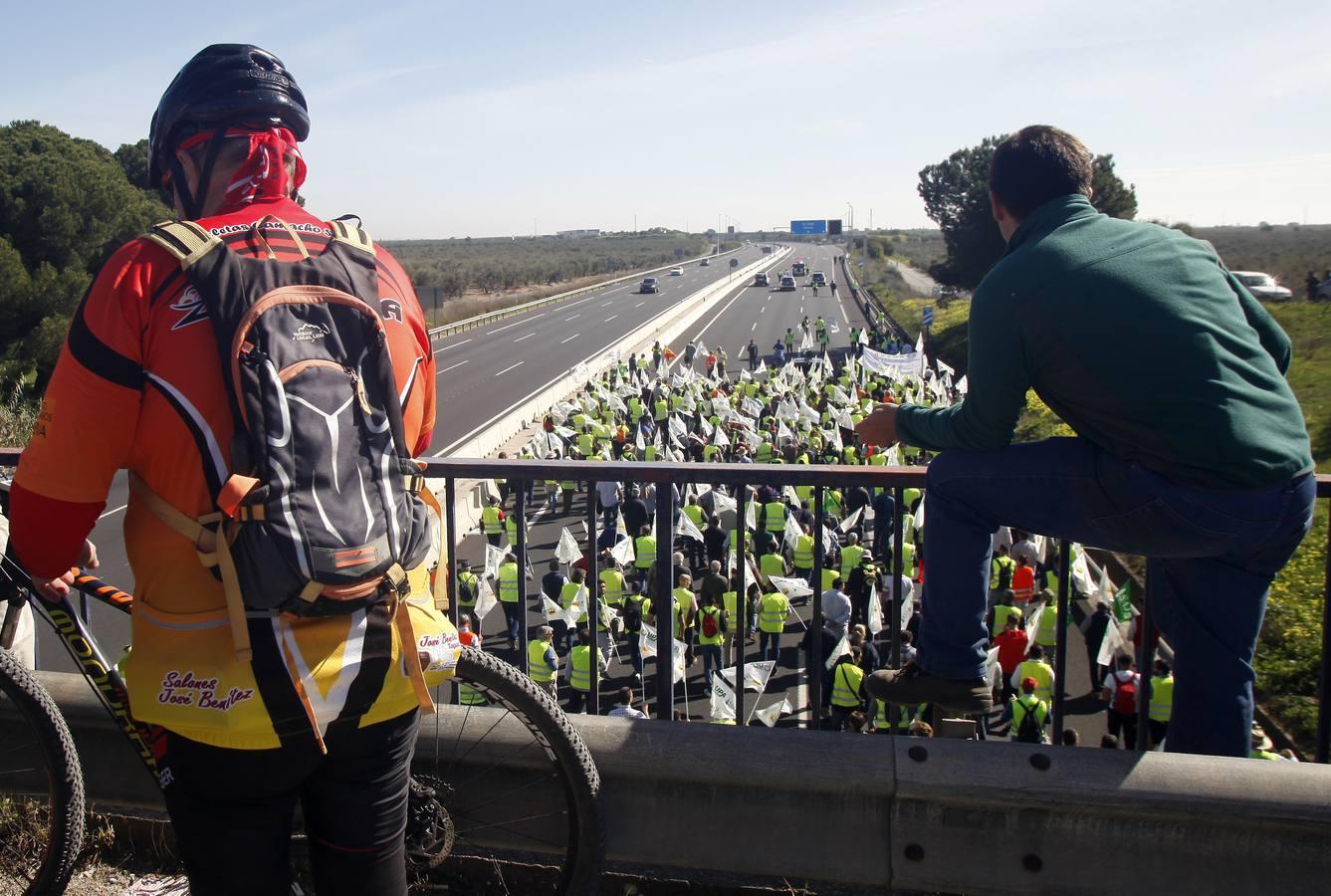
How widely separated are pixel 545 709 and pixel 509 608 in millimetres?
9667

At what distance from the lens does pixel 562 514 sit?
20984 millimetres

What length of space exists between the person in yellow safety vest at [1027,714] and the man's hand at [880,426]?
5.98 metres

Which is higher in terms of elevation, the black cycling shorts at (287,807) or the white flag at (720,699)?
Result: the black cycling shorts at (287,807)

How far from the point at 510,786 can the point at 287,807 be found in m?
1.10

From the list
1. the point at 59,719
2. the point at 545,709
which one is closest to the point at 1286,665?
the point at 545,709

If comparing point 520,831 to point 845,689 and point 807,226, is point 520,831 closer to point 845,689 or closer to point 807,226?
point 845,689

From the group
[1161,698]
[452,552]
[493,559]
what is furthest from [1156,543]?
[493,559]

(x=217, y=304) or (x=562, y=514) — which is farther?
(x=562, y=514)

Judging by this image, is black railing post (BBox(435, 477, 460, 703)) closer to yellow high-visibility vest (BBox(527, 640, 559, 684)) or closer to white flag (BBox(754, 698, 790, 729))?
white flag (BBox(754, 698, 790, 729))

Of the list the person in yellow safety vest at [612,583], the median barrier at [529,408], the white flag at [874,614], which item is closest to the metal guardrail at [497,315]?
the median barrier at [529,408]

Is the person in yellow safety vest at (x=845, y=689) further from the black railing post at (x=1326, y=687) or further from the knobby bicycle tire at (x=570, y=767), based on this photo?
the knobby bicycle tire at (x=570, y=767)

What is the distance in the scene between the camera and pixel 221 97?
1.99m

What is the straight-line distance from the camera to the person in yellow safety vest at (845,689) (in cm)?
865

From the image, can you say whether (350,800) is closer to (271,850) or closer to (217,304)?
(271,850)
